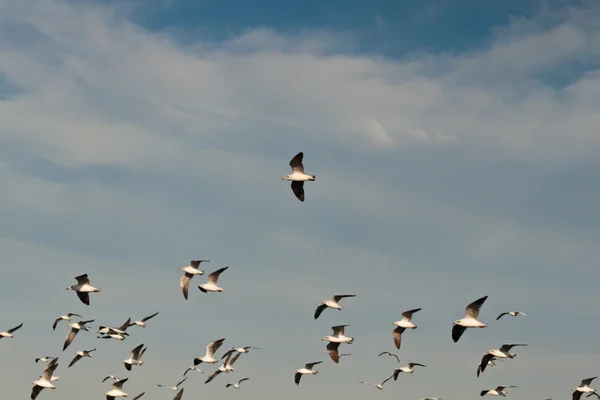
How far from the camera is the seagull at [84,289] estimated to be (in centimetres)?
6662

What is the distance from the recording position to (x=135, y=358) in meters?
74.9

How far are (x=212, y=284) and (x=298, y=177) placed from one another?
655 inches

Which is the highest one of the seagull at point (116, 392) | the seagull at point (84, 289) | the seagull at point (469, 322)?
the seagull at point (84, 289)

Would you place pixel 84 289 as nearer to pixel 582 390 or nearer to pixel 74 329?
pixel 74 329

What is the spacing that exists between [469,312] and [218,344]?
24.0 metres

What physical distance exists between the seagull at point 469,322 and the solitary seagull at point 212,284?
18959 millimetres

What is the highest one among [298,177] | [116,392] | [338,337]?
[298,177]

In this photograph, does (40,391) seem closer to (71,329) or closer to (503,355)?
(71,329)

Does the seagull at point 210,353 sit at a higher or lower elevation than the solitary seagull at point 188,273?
lower

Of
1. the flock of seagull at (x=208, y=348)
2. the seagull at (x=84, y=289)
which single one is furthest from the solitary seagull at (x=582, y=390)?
the seagull at (x=84, y=289)

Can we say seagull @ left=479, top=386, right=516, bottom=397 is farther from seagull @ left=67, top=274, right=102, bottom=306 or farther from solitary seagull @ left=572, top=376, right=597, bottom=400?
seagull @ left=67, top=274, right=102, bottom=306

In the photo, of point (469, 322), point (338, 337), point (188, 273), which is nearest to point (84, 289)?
point (188, 273)

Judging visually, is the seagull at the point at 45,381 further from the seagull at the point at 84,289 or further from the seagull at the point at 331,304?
the seagull at the point at 331,304

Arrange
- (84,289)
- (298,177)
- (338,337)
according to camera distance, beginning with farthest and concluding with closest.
Answer: (338,337), (84,289), (298,177)
